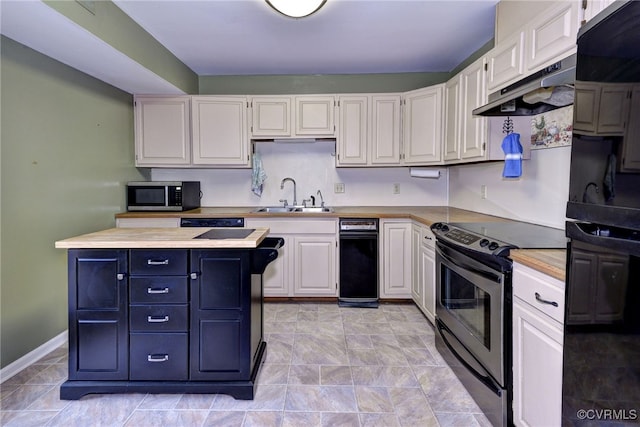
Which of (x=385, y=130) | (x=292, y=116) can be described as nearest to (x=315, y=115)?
(x=292, y=116)

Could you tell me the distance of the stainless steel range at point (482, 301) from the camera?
1574 millimetres

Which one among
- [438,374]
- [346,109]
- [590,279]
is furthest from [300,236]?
[590,279]

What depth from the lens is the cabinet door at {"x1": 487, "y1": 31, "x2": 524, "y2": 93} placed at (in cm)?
197

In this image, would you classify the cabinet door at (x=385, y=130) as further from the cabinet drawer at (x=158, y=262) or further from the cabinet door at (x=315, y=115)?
the cabinet drawer at (x=158, y=262)

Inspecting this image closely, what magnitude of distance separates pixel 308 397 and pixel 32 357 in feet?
6.31

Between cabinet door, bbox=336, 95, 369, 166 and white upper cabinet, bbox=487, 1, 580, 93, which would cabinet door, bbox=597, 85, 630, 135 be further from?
cabinet door, bbox=336, 95, 369, 166

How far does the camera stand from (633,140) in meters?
0.83

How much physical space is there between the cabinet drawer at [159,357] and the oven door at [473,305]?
1.59m

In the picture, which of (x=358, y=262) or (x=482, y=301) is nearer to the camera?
(x=482, y=301)

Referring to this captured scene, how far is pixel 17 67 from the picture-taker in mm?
2143

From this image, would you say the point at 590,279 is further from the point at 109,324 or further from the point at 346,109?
the point at 346,109

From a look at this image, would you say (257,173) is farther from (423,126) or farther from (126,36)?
(423,126)

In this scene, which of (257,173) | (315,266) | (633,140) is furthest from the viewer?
(257,173)

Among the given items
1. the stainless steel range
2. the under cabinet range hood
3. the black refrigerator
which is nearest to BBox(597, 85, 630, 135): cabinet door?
the black refrigerator
